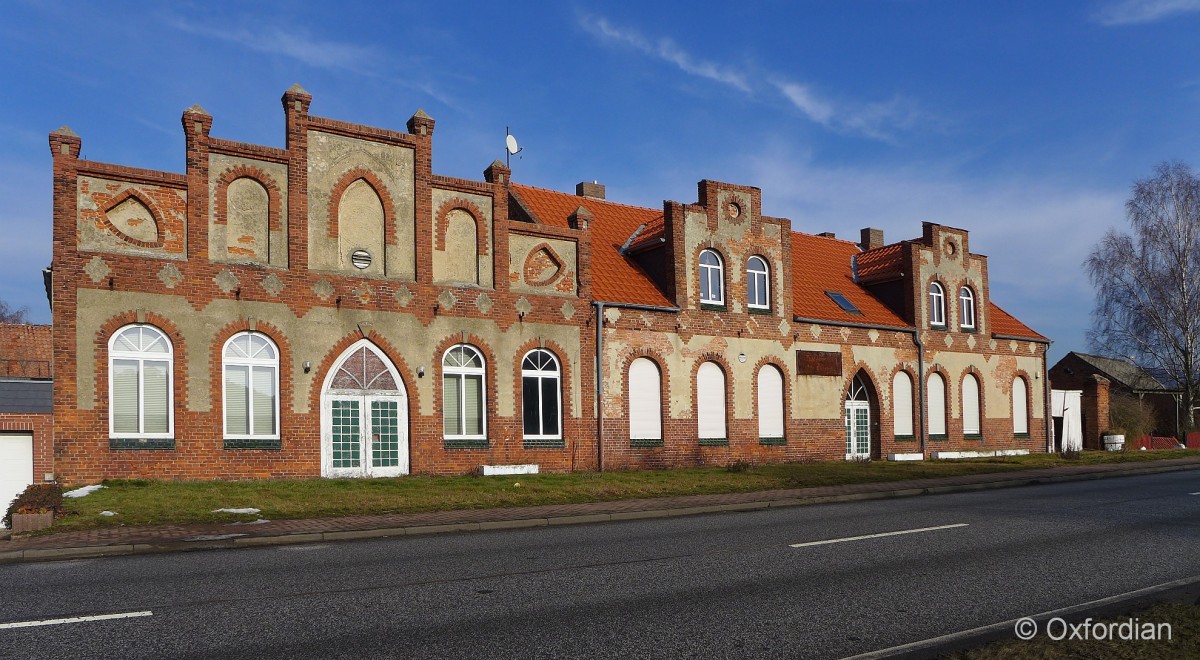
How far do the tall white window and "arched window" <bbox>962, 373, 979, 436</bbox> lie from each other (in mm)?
24816

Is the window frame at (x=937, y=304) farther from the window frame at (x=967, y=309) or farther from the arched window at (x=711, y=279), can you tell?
the arched window at (x=711, y=279)

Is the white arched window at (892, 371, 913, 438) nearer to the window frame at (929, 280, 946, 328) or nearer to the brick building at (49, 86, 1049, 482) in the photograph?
the brick building at (49, 86, 1049, 482)

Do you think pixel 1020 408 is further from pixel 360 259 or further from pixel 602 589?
pixel 602 589

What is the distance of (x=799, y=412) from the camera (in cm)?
3052

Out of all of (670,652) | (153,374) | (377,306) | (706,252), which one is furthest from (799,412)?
(670,652)

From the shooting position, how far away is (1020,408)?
3784cm

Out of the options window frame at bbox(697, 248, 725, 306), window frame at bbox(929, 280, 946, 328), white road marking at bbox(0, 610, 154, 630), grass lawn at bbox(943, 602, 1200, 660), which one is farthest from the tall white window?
window frame at bbox(929, 280, 946, 328)

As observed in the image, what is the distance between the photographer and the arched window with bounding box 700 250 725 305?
94.9 ft

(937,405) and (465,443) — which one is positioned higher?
(937,405)

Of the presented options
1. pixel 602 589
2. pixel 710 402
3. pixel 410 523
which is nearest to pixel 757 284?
pixel 710 402

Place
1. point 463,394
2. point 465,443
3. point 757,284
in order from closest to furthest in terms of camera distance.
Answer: point 465,443
point 463,394
point 757,284

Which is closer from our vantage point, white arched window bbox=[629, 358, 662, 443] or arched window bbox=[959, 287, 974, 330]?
white arched window bbox=[629, 358, 662, 443]

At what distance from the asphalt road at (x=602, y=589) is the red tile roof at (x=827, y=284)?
58.9ft

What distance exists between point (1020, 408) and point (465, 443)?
24.1 metres
